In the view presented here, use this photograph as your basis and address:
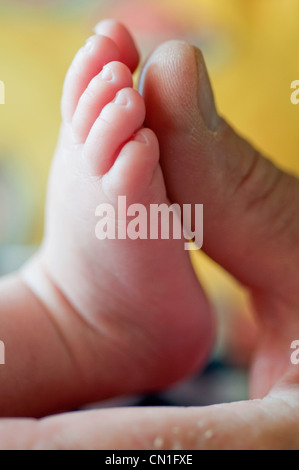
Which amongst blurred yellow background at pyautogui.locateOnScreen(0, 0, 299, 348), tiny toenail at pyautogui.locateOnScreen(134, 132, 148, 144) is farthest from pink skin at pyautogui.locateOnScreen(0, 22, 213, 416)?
blurred yellow background at pyautogui.locateOnScreen(0, 0, 299, 348)

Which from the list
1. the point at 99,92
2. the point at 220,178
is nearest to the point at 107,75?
the point at 99,92

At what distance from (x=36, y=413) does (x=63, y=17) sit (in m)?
1.20

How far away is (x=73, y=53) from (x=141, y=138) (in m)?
0.98

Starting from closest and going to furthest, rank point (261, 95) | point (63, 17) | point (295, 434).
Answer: point (295, 434) < point (261, 95) < point (63, 17)

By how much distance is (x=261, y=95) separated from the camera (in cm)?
132

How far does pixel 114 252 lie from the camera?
49cm

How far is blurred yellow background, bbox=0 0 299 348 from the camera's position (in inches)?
51.8

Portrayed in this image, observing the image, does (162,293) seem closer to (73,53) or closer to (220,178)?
(220,178)

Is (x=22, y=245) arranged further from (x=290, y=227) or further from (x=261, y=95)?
(x=290, y=227)

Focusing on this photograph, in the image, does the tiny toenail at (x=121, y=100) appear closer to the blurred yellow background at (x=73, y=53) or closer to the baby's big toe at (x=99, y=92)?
the baby's big toe at (x=99, y=92)

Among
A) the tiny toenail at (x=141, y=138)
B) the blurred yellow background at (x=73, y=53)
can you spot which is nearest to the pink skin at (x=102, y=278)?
the tiny toenail at (x=141, y=138)

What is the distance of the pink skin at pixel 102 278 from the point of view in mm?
439

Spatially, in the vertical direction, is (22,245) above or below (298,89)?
below

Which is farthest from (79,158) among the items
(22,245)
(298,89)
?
(22,245)
